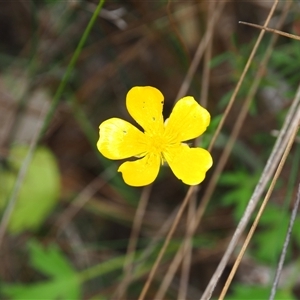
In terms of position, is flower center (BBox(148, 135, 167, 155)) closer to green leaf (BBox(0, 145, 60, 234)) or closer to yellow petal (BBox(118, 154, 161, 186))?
yellow petal (BBox(118, 154, 161, 186))

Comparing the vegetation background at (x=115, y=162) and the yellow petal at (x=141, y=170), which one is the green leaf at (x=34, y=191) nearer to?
the vegetation background at (x=115, y=162)

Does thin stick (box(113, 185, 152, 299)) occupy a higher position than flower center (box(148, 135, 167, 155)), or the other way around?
flower center (box(148, 135, 167, 155))

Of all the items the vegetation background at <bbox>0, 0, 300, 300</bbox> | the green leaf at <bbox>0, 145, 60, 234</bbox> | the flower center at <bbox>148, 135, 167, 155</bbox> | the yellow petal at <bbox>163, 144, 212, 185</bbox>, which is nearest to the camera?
the yellow petal at <bbox>163, 144, 212, 185</bbox>

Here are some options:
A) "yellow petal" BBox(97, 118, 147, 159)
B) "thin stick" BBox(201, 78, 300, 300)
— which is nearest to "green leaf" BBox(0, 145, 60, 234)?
"yellow petal" BBox(97, 118, 147, 159)

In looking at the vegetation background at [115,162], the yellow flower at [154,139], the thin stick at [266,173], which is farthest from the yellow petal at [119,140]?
the vegetation background at [115,162]

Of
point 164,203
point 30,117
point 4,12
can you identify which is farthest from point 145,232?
point 4,12

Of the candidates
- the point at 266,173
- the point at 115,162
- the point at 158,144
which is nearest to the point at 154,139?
the point at 158,144

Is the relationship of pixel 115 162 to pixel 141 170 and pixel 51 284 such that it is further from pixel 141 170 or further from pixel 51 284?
pixel 141 170

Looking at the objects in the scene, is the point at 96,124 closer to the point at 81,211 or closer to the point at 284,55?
the point at 81,211
